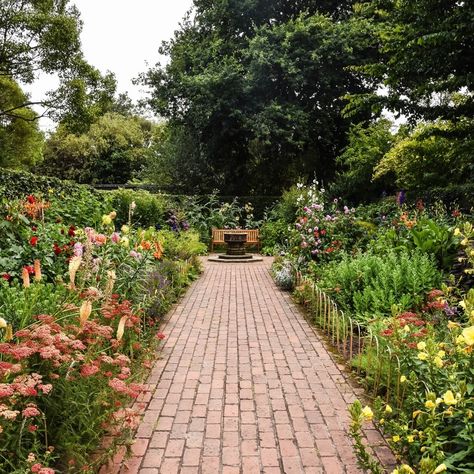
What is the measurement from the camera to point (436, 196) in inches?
495

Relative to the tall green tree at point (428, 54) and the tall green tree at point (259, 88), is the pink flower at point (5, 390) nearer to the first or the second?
the tall green tree at point (428, 54)

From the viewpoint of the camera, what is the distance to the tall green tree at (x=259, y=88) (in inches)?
742

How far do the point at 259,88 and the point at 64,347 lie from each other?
1848cm

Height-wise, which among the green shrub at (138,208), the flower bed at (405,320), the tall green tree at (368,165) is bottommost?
the flower bed at (405,320)

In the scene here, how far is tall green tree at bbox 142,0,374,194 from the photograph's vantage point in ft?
61.8

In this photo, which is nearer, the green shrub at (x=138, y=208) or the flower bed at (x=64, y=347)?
the flower bed at (x=64, y=347)

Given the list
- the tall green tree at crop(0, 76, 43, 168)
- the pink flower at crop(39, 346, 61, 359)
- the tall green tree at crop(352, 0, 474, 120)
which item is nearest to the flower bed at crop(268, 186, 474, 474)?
the pink flower at crop(39, 346, 61, 359)

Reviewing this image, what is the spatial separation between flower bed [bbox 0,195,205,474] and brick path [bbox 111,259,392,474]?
11.5 inches

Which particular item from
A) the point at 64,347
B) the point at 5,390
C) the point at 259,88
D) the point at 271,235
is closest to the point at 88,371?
the point at 64,347

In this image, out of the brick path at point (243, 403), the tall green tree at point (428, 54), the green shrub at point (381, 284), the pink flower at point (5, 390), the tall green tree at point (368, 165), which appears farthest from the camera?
the tall green tree at point (368, 165)

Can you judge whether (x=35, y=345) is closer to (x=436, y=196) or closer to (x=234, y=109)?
(x=436, y=196)

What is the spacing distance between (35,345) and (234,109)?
17.9m

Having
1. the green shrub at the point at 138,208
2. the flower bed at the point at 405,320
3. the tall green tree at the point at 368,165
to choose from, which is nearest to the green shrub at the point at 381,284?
the flower bed at the point at 405,320

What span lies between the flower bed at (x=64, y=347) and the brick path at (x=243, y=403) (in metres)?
0.29
